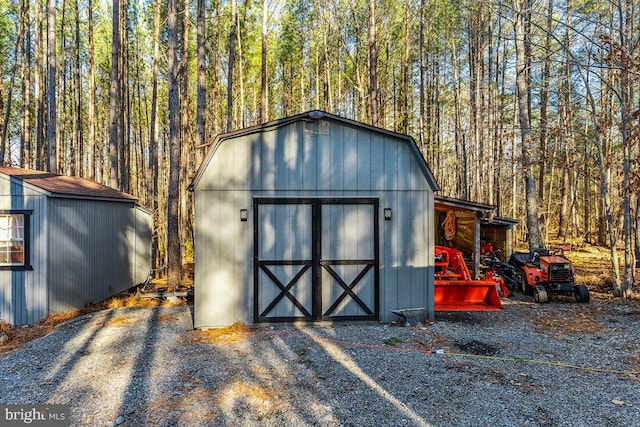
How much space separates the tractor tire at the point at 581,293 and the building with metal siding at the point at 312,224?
4.15 meters

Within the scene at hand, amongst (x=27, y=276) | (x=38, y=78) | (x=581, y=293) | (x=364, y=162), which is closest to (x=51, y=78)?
(x=38, y=78)

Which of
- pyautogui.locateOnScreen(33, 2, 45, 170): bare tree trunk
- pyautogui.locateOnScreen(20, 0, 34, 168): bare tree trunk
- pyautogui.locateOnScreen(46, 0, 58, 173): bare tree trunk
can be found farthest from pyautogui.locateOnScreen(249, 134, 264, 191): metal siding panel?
pyautogui.locateOnScreen(20, 0, 34, 168): bare tree trunk

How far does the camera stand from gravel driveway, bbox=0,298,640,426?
3.81 m

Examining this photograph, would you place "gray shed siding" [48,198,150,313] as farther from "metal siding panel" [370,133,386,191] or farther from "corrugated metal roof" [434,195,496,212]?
"corrugated metal roof" [434,195,496,212]

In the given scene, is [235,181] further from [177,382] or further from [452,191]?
[452,191]

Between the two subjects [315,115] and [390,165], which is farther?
[390,165]

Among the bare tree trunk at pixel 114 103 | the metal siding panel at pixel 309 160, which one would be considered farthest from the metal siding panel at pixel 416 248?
the bare tree trunk at pixel 114 103

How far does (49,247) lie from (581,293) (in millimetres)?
11781

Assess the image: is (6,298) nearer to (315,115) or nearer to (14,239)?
(14,239)

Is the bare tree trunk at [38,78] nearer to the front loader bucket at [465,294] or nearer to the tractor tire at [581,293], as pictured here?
the front loader bucket at [465,294]

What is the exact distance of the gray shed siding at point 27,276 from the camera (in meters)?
7.84

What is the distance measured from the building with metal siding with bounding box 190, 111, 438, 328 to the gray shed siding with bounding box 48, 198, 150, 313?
154 inches

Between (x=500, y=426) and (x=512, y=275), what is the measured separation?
768 centimetres

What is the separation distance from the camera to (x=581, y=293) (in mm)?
8602
